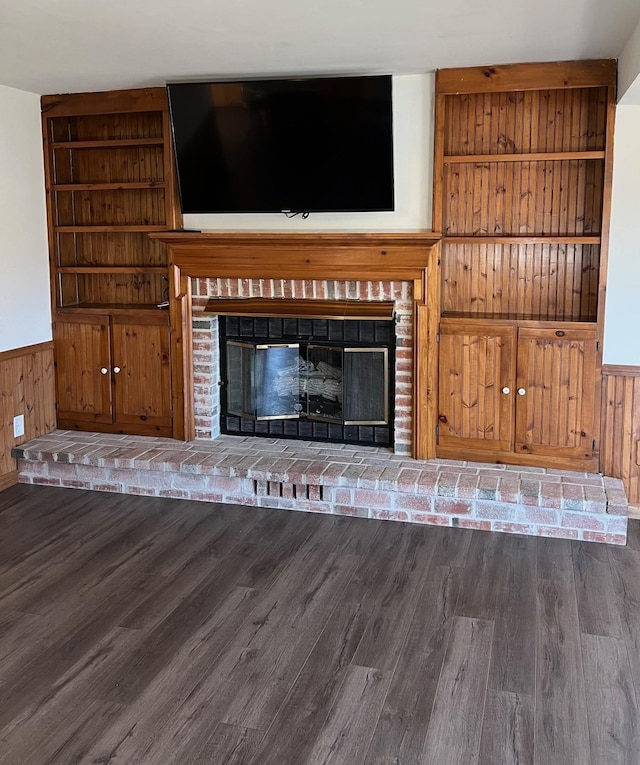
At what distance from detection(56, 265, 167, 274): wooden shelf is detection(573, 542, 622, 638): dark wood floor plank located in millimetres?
3065

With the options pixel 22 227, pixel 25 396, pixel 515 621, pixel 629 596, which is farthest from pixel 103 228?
pixel 629 596

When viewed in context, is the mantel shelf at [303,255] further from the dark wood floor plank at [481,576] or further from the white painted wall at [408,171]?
the dark wood floor plank at [481,576]

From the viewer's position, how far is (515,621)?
3205 millimetres

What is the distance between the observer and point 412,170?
4578mm

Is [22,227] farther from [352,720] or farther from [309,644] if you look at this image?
[352,720]

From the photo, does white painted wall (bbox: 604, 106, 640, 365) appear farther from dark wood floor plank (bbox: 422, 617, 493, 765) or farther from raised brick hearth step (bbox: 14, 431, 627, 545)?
dark wood floor plank (bbox: 422, 617, 493, 765)

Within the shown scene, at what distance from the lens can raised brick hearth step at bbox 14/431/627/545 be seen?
4.09m

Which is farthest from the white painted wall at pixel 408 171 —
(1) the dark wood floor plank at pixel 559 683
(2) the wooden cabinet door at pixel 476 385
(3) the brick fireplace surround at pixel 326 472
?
(1) the dark wood floor plank at pixel 559 683

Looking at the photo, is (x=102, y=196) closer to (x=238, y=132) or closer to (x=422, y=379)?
→ (x=238, y=132)

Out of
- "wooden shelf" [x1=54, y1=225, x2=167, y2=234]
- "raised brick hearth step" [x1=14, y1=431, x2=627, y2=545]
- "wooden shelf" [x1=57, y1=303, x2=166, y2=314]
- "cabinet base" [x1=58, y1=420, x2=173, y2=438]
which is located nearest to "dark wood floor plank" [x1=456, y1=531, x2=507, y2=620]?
"raised brick hearth step" [x1=14, y1=431, x2=627, y2=545]

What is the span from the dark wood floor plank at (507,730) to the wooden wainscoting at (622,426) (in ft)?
6.71

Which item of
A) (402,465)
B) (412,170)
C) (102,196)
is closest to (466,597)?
(402,465)

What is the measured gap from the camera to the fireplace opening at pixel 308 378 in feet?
15.9

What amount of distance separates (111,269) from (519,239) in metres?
2.60
